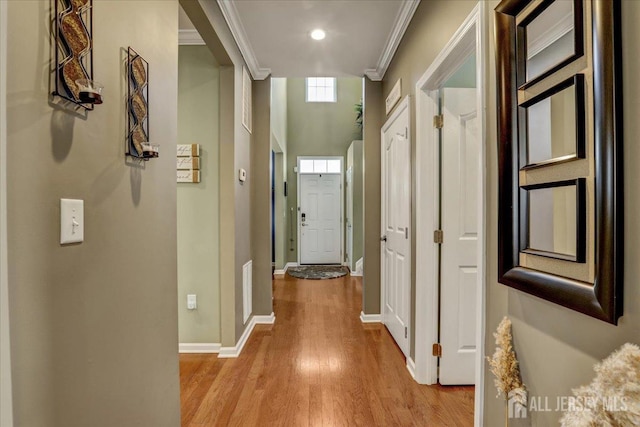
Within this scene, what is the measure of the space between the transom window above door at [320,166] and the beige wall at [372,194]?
3.43 meters

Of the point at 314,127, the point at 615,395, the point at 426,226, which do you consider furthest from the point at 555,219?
the point at 314,127

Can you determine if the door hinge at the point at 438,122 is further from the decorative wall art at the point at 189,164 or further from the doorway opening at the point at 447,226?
the decorative wall art at the point at 189,164

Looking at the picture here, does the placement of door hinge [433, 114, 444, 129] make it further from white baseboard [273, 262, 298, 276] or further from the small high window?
the small high window

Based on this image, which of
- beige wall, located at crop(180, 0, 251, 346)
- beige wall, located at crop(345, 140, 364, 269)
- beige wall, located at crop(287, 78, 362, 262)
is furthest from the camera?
beige wall, located at crop(287, 78, 362, 262)

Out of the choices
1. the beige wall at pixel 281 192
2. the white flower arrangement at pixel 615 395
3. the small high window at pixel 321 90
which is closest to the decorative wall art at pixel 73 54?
the white flower arrangement at pixel 615 395

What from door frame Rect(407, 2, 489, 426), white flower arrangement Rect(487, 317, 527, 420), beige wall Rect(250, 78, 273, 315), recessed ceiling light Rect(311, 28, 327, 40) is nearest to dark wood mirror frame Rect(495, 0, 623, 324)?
white flower arrangement Rect(487, 317, 527, 420)

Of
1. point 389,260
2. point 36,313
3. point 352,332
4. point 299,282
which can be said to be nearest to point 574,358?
point 36,313

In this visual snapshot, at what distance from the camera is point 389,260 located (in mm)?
2908

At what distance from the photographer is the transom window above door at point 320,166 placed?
666cm

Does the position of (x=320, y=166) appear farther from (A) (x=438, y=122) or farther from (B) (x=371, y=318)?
(A) (x=438, y=122)

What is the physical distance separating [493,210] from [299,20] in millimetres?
2063

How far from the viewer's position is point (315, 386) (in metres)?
2.07

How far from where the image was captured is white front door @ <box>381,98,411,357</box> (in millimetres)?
2346

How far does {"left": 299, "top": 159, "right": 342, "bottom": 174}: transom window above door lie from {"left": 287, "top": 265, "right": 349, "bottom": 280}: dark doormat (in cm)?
203
